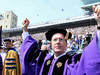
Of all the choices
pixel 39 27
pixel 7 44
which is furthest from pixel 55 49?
pixel 39 27

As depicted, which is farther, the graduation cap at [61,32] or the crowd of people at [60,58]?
the graduation cap at [61,32]

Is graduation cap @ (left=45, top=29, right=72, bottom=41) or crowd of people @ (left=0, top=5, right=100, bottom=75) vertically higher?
graduation cap @ (left=45, top=29, right=72, bottom=41)

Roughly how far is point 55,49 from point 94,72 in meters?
0.84

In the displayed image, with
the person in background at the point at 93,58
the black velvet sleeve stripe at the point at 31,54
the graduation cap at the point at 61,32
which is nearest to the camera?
the person in background at the point at 93,58

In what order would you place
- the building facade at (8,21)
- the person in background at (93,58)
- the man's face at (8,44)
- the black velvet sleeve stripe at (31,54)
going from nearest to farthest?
the person in background at (93,58), the black velvet sleeve stripe at (31,54), the man's face at (8,44), the building facade at (8,21)

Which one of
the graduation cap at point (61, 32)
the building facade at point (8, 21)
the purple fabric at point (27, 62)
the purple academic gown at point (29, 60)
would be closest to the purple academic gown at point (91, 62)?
the graduation cap at point (61, 32)

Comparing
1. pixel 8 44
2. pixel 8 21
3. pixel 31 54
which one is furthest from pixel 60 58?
pixel 8 21

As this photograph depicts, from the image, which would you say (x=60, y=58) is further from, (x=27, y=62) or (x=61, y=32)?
(x=27, y=62)

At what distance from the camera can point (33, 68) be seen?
2430mm

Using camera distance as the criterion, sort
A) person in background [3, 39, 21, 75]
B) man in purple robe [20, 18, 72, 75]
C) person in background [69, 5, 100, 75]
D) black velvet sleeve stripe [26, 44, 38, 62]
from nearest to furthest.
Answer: person in background [69, 5, 100, 75], man in purple robe [20, 18, 72, 75], black velvet sleeve stripe [26, 44, 38, 62], person in background [3, 39, 21, 75]

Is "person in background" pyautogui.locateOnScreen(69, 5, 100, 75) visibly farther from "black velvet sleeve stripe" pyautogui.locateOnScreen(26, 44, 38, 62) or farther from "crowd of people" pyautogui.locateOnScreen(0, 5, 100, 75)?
"black velvet sleeve stripe" pyautogui.locateOnScreen(26, 44, 38, 62)

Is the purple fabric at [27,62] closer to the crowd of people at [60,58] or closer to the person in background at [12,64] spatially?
the crowd of people at [60,58]

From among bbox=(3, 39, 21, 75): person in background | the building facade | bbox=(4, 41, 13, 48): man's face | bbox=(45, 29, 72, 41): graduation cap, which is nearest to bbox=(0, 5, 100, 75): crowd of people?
bbox=(45, 29, 72, 41): graduation cap

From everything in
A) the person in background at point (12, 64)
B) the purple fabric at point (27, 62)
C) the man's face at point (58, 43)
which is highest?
the man's face at point (58, 43)
